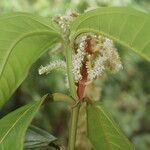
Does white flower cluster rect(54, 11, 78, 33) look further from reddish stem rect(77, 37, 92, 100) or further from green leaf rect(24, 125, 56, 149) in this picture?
green leaf rect(24, 125, 56, 149)

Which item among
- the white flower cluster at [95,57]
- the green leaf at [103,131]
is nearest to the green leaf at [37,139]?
the green leaf at [103,131]

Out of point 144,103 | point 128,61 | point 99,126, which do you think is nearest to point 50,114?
point 128,61

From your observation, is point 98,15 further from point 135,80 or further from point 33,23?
point 135,80

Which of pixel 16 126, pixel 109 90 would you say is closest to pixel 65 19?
pixel 16 126

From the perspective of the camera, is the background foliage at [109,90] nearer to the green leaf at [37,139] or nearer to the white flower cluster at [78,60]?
the green leaf at [37,139]

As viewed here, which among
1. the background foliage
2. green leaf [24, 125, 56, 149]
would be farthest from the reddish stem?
the background foliage

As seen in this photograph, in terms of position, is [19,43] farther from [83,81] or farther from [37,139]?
[37,139]
